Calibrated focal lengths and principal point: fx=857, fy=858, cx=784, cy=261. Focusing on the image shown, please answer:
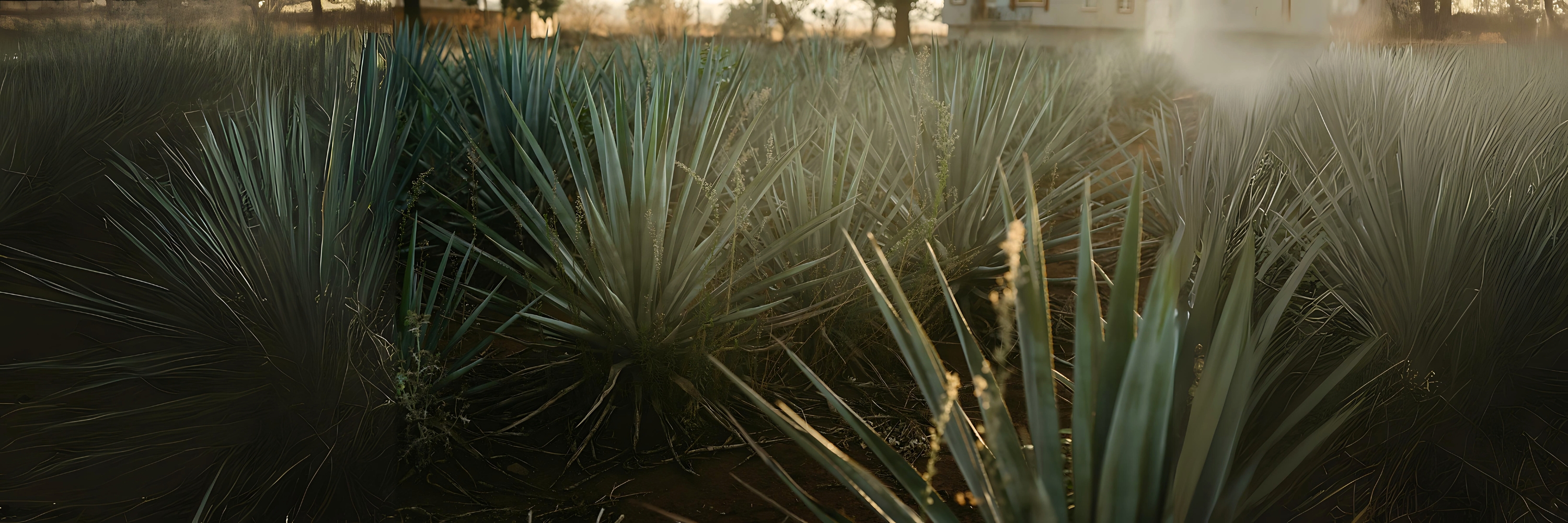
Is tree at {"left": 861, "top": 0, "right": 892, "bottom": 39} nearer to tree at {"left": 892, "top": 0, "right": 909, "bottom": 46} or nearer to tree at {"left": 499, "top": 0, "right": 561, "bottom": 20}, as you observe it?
tree at {"left": 892, "top": 0, "right": 909, "bottom": 46}

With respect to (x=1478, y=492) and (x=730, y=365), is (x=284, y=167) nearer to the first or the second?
(x=730, y=365)

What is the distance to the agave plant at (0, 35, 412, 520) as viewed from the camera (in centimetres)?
114

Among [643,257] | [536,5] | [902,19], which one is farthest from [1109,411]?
[536,5]

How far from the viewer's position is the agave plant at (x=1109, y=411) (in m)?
0.67

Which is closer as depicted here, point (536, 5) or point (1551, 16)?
point (1551, 16)

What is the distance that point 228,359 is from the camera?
1212mm

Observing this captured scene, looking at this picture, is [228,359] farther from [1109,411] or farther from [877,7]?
[877,7]

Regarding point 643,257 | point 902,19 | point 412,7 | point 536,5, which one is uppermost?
point 536,5

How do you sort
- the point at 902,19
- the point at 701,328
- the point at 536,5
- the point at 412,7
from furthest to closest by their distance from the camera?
the point at 536,5
the point at 902,19
the point at 412,7
the point at 701,328

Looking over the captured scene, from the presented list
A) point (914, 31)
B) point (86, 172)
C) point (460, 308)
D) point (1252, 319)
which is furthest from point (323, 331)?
point (914, 31)

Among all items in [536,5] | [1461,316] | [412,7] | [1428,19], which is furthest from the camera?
[536,5]

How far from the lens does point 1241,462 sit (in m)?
1.06

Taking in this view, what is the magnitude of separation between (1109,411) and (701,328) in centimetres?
88

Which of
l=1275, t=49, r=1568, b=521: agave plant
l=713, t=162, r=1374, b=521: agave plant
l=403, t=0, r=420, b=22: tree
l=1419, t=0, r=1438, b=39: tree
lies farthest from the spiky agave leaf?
l=403, t=0, r=420, b=22: tree
